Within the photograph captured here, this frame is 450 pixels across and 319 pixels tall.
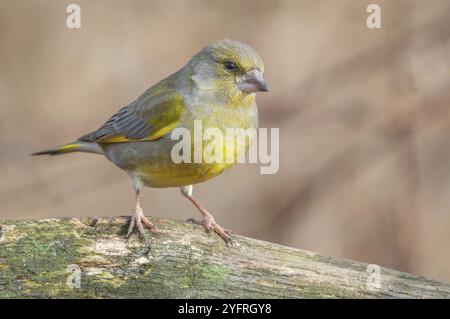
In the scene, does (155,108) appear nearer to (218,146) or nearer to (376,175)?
(218,146)

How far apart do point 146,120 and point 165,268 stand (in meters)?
1.97

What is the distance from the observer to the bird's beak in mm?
5605

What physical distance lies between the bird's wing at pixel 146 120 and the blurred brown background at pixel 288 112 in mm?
1940

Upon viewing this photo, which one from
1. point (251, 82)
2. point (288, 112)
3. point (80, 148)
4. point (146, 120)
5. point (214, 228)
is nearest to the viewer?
point (214, 228)

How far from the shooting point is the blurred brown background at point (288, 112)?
324 inches

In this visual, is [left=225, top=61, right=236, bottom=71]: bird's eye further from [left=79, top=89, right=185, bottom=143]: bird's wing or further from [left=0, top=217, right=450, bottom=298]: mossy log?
[left=0, top=217, right=450, bottom=298]: mossy log

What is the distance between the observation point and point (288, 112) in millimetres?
8391

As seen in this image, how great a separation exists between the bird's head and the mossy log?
1.37m

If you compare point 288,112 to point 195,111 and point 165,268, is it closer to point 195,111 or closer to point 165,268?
point 195,111

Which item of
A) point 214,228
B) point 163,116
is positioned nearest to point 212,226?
point 214,228

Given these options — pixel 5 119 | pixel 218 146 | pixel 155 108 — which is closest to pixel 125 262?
pixel 218 146

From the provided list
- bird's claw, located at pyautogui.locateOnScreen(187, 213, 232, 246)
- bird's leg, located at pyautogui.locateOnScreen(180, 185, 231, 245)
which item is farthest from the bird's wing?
bird's claw, located at pyautogui.locateOnScreen(187, 213, 232, 246)
